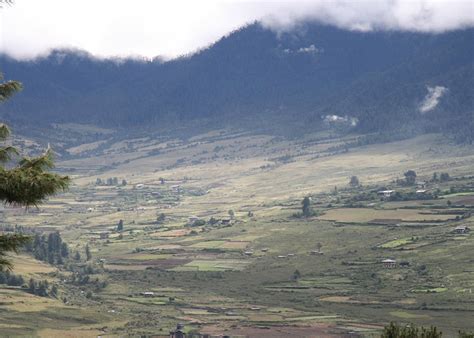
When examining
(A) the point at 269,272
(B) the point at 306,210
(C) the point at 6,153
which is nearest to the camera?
(C) the point at 6,153

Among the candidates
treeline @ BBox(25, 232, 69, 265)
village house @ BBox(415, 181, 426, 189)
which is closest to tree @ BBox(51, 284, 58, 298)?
treeline @ BBox(25, 232, 69, 265)

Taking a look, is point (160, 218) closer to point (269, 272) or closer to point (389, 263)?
point (269, 272)

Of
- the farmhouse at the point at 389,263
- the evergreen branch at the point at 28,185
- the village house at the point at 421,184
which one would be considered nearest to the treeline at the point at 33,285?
the farmhouse at the point at 389,263

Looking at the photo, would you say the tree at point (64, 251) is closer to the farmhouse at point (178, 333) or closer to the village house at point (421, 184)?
the farmhouse at point (178, 333)

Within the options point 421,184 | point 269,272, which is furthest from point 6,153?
point 421,184

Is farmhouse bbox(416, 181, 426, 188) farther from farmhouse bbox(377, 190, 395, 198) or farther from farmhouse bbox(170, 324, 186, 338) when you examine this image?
farmhouse bbox(170, 324, 186, 338)

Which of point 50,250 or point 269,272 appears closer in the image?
point 269,272

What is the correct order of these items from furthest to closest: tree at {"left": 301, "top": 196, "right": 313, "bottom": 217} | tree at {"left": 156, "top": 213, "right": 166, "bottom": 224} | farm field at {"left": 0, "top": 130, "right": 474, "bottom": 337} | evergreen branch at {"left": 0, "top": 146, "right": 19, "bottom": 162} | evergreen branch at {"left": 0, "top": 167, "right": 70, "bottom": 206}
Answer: tree at {"left": 156, "top": 213, "right": 166, "bottom": 224}, tree at {"left": 301, "top": 196, "right": 313, "bottom": 217}, farm field at {"left": 0, "top": 130, "right": 474, "bottom": 337}, evergreen branch at {"left": 0, "top": 146, "right": 19, "bottom": 162}, evergreen branch at {"left": 0, "top": 167, "right": 70, "bottom": 206}

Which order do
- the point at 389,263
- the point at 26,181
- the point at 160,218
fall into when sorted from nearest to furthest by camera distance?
the point at 26,181
the point at 389,263
the point at 160,218

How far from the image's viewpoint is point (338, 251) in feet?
460

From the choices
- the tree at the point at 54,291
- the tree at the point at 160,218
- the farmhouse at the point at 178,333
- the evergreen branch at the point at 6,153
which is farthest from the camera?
the tree at the point at 160,218

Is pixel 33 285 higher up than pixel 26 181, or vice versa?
pixel 26 181

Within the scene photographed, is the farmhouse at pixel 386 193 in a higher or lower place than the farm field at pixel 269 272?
higher

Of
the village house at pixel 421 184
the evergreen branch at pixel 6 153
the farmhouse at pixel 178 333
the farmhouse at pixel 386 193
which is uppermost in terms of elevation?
the village house at pixel 421 184
